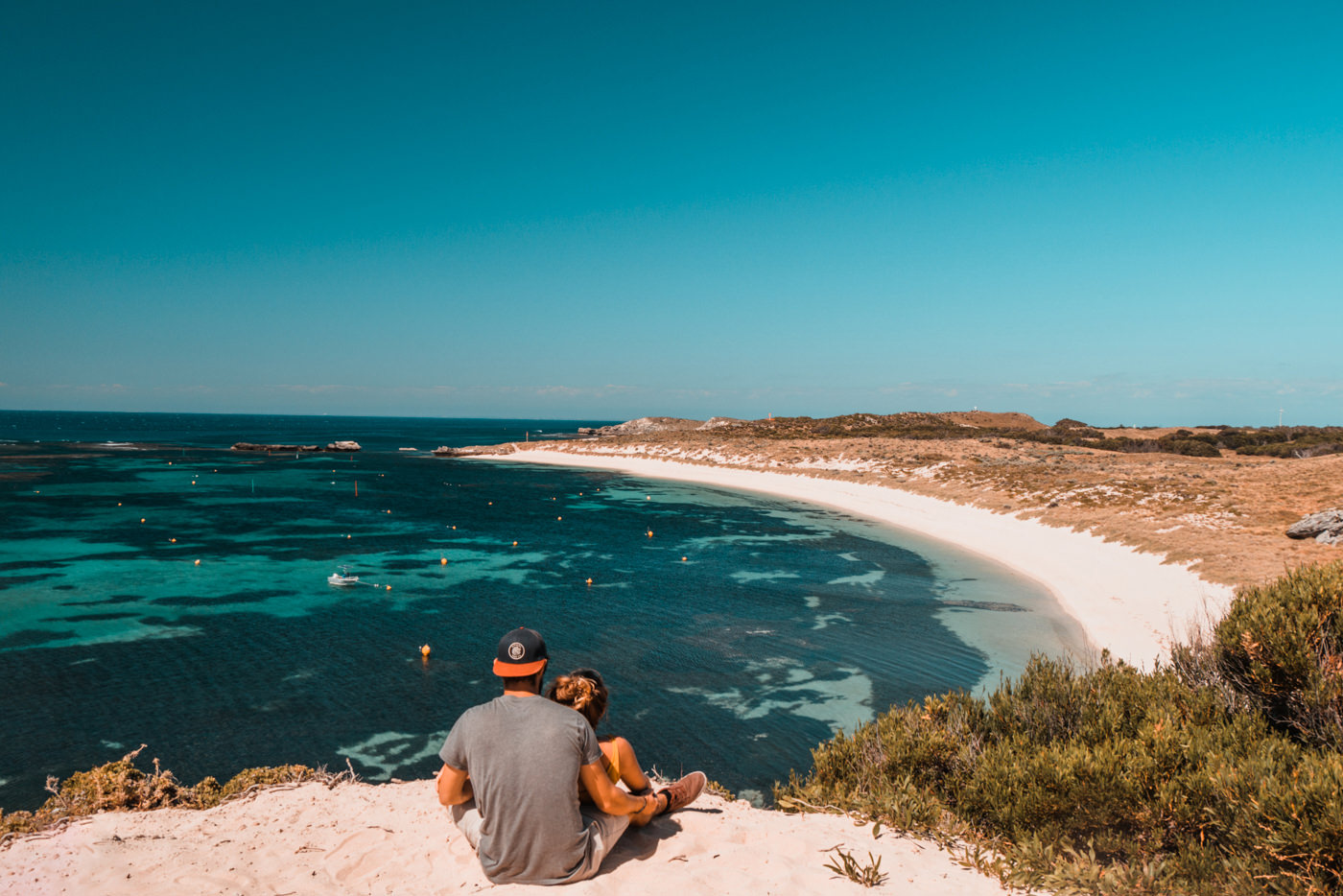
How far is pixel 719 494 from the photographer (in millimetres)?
56438

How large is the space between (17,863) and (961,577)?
26.5m

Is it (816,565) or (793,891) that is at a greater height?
(793,891)

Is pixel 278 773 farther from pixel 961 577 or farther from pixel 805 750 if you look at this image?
pixel 961 577

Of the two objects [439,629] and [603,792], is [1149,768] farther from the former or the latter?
[439,629]

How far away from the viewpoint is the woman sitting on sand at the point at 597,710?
18.6ft

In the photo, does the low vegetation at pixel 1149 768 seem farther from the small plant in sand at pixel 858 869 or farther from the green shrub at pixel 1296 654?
the small plant in sand at pixel 858 869

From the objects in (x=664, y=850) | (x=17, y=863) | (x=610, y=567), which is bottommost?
(x=610, y=567)

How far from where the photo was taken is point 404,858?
20.5 feet

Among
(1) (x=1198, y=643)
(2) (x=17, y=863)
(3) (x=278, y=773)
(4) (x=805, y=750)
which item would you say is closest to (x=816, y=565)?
(4) (x=805, y=750)

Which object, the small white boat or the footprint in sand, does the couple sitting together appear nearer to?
the footprint in sand

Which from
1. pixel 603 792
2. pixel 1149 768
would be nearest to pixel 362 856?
pixel 603 792

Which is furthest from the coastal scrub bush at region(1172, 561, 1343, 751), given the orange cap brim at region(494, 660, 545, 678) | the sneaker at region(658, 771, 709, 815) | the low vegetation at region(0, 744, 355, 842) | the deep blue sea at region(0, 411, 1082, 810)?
the low vegetation at region(0, 744, 355, 842)

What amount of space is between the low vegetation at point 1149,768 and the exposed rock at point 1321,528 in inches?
759

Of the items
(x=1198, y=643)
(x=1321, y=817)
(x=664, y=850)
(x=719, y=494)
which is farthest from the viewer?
(x=719, y=494)
